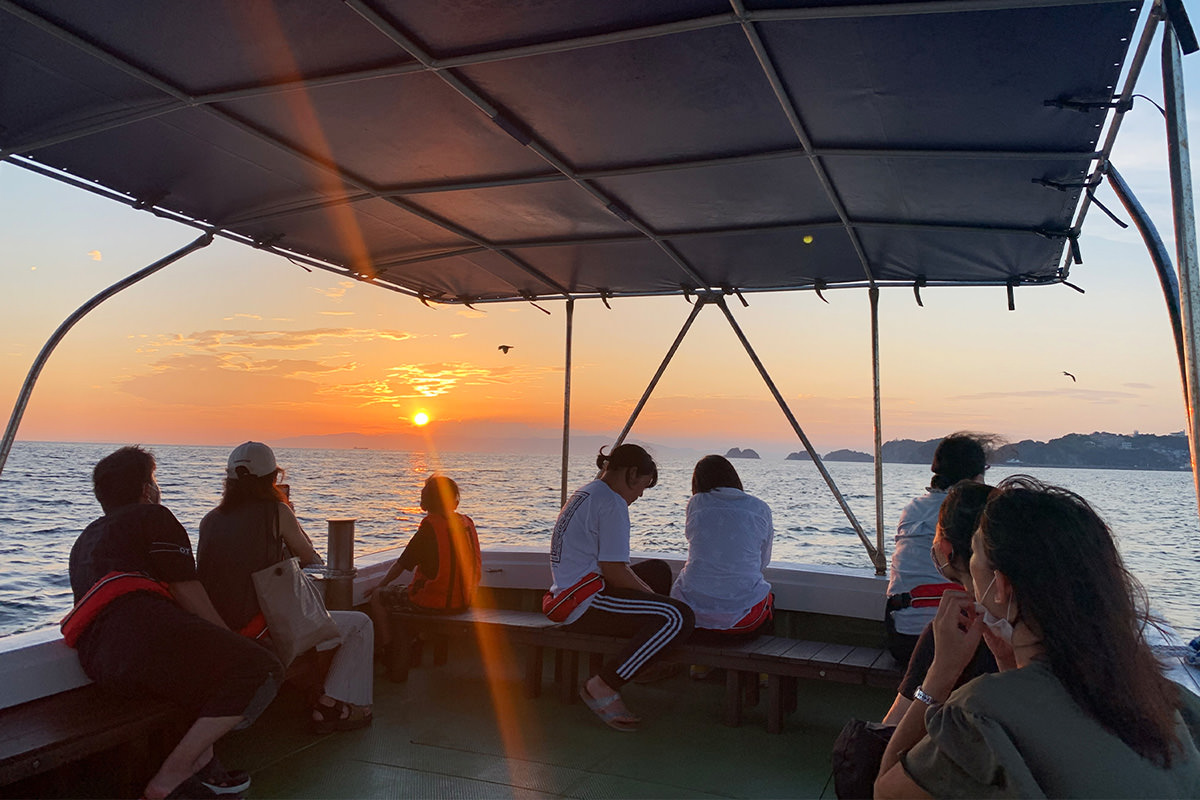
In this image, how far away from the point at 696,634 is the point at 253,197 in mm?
2817

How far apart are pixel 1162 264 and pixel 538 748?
2.83 metres

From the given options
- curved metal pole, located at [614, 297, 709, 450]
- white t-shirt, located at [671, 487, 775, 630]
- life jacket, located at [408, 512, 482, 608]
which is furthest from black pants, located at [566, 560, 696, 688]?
curved metal pole, located at [614, 297, 709, 450]

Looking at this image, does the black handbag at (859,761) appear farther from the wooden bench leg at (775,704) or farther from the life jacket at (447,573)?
the life jacket at (447,573)

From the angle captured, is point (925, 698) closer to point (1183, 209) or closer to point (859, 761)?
point (859, 761)

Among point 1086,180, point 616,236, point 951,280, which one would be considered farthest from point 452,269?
point 1086,180

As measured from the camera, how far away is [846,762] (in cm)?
190

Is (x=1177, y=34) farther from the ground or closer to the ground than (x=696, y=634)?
farther from the ground

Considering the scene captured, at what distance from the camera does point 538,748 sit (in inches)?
132

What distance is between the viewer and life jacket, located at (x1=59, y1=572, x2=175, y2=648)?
260 centimetres

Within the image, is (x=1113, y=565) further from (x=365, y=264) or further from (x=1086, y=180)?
(x=365, y=264)

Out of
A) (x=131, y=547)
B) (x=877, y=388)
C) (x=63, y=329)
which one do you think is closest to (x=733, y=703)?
(x=877, y=388)

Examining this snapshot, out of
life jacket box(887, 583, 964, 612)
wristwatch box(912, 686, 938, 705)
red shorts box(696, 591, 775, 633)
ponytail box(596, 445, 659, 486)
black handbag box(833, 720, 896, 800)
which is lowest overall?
red shorts box(696, 591, 775, 633)

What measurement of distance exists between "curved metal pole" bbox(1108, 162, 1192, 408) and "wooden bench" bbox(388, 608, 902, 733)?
164 cm

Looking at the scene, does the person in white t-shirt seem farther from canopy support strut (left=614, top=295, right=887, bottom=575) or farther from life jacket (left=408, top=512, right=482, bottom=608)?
canopy support strut (left=614, top=295, right=887, bottom=575)
